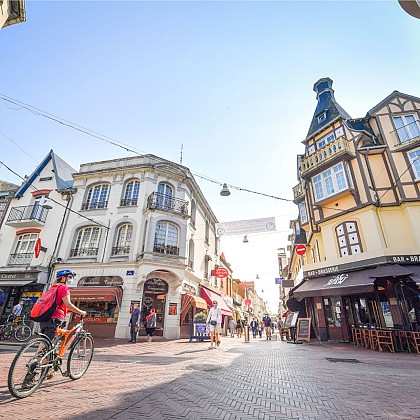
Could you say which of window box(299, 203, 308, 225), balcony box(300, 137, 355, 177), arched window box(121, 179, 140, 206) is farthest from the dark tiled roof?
arched window box(121, 179, 140, 206)

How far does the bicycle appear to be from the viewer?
327 centimetres

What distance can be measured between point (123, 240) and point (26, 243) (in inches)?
311

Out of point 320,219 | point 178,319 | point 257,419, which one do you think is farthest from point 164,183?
point 257,419

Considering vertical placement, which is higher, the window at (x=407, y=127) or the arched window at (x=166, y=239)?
the window at (x=407, y=127)

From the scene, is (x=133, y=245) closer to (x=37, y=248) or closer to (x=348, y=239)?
(x=37, y=248)

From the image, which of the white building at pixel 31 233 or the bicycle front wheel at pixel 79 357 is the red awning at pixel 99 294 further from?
the bicycle front wheel at pixel 79 357

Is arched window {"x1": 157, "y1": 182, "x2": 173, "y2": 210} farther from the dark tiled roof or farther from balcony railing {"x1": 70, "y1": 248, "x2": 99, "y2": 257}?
the dark tiled roof

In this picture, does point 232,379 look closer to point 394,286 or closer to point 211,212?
point 394,286

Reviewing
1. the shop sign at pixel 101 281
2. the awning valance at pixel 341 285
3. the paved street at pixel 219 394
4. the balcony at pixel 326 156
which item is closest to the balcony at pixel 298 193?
the balcony at pixel 326 156

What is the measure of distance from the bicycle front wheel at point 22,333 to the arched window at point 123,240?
5687 millimetres

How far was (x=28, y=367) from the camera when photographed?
11.1ft

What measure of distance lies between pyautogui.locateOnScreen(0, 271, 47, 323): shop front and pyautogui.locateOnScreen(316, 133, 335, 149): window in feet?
68.1

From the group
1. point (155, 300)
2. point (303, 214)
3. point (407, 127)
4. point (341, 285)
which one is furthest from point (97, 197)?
point (407, 127)

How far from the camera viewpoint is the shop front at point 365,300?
10961 millimetres
